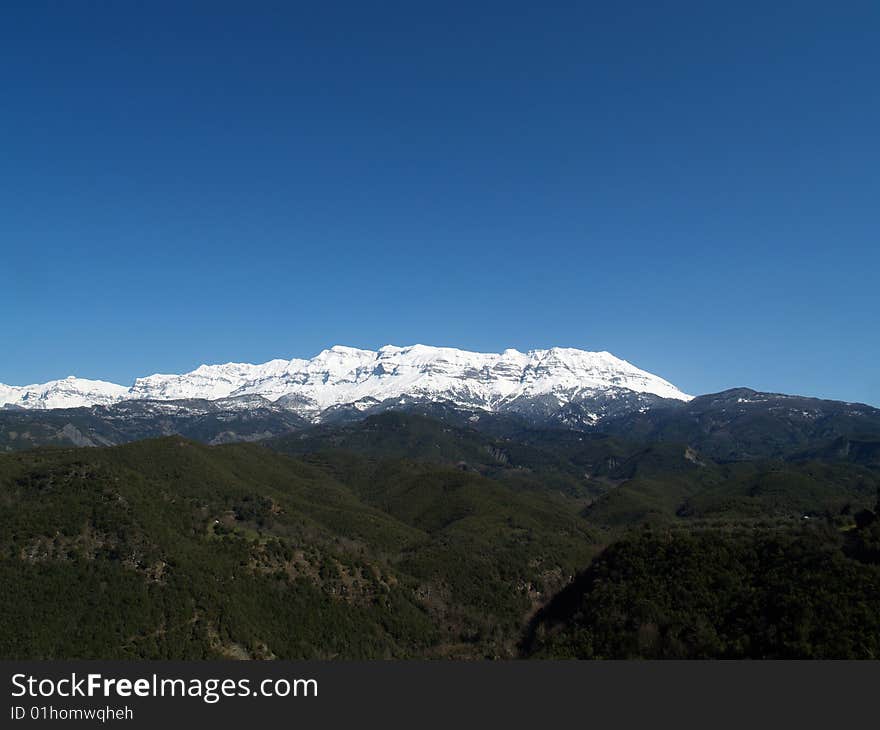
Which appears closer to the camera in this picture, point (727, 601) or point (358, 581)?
point (727, 601)

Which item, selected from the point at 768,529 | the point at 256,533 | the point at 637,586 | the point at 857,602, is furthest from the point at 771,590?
the point at 256,533

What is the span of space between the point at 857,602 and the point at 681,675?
2878cm

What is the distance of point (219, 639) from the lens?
114 meters

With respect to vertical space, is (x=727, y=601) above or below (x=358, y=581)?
above

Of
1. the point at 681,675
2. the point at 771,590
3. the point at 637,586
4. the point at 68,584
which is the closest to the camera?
the point at 681,675

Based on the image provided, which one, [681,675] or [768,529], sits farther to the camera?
[768,529]

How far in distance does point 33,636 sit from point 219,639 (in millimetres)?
27632

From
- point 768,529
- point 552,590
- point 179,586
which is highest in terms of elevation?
point 768,529

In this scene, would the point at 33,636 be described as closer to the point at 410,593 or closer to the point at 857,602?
the point at 410,593

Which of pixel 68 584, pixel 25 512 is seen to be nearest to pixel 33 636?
pixel 68 584

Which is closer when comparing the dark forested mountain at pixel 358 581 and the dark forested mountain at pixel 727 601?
the dark forested mountain at pixel 727 601

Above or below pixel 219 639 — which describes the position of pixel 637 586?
above

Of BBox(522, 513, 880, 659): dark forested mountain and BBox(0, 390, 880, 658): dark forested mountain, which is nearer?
BBox(522, 513, 880, 659): dark forested mountain

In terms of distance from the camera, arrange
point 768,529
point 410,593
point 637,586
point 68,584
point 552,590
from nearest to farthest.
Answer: point 637,586
point 768,529
point 68,584
point 410,593
point 552,590
